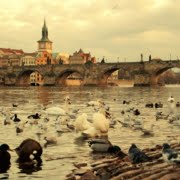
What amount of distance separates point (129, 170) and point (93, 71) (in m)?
112

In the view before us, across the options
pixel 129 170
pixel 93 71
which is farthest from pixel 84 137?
pixel 93 71

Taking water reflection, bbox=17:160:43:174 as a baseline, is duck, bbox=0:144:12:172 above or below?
above

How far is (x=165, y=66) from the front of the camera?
108000mm

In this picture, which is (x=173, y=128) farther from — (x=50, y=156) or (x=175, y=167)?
(x=175, y=167)

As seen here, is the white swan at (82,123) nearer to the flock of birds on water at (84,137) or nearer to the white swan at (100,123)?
the flock of birds on water at (84,137)

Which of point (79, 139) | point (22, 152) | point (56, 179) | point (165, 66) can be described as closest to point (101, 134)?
point (79, 139)

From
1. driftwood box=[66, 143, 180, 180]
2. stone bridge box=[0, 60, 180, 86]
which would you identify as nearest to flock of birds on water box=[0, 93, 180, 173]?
driftwood box=[66, 143, 180, 180]

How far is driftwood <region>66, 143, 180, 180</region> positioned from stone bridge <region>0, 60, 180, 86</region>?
9451cm

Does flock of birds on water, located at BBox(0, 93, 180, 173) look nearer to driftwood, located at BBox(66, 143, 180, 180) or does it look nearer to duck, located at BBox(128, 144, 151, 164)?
duck, located at BBox(128, 144, 151, 164)

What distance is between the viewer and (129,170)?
9.52m

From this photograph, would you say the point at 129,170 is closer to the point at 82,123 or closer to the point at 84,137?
the point at 84,137

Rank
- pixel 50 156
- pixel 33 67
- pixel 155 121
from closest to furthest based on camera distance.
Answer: pixel 50 156 < pixel 155 121 < pixel 33 67

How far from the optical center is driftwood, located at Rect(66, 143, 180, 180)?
28.9 ft

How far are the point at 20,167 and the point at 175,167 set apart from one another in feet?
13.1
